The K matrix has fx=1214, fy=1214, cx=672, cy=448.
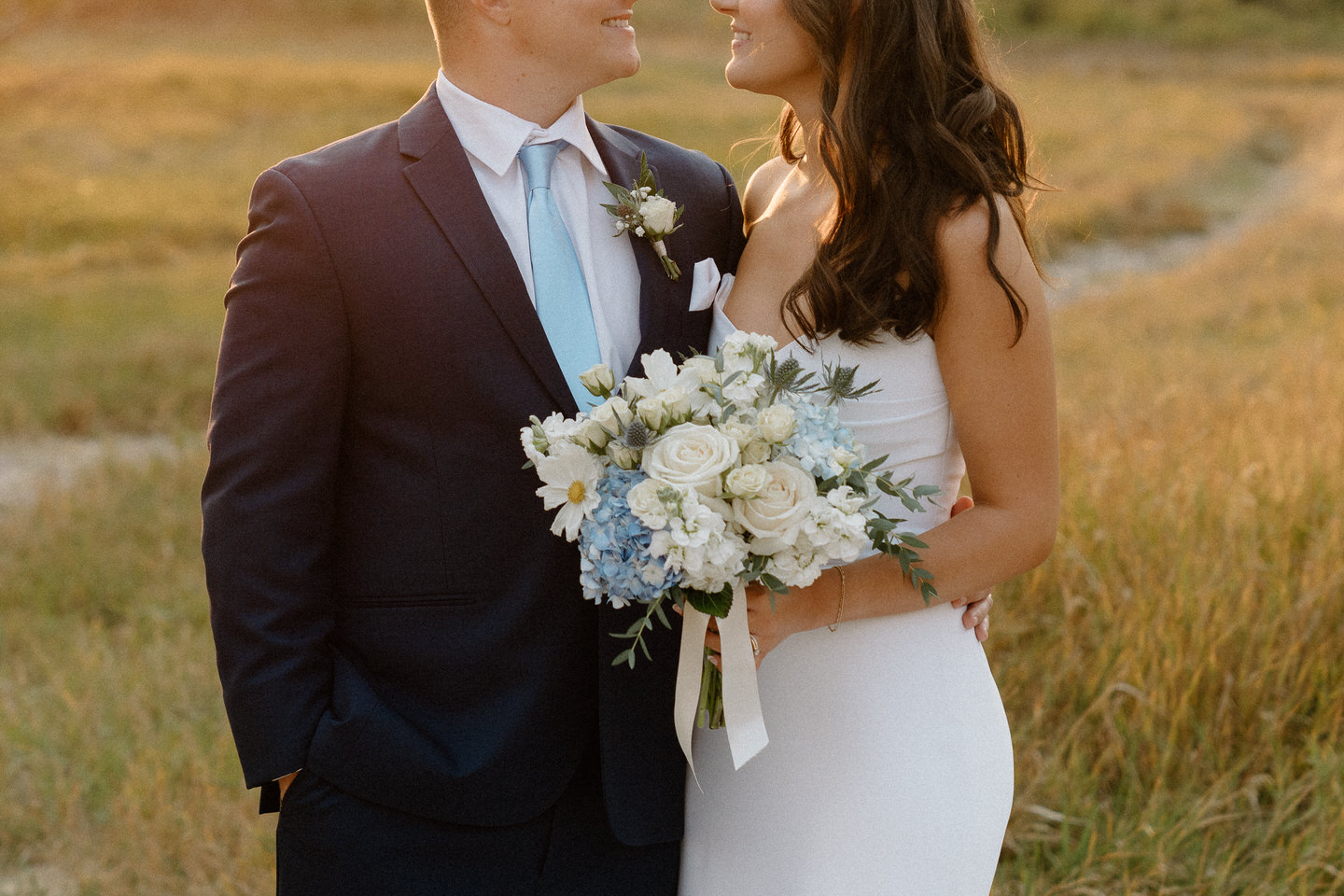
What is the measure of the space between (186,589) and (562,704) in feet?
14.4

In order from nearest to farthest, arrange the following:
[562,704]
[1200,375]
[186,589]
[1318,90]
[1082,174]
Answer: [562,704] < [186,589] < [1200,375] < [1082,174] < [1318,90]

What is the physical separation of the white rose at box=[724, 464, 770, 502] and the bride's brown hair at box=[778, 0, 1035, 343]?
0.67 meters

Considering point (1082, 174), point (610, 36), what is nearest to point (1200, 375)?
point (610, 36)

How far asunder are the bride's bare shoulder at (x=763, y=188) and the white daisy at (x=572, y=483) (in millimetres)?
1140

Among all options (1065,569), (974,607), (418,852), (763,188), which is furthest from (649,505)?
(1065,569)

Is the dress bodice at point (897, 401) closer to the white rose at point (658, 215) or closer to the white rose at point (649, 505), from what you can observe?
the white rose at point (658, 215)

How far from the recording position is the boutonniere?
233cm

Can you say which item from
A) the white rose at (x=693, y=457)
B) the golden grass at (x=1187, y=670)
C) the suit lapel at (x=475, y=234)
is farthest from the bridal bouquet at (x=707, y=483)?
the golden grass at (x=1187, y=670)

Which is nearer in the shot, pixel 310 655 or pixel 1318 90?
pixel 310 655

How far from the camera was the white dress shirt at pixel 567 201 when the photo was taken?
91.7 inches

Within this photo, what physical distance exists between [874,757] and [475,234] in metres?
1.26

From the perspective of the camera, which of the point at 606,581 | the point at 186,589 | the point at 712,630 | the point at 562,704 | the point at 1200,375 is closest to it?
the point at 606,581

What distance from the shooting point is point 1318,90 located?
3956 centimetres

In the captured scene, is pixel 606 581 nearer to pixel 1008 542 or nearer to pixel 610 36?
pixel 1008 542
